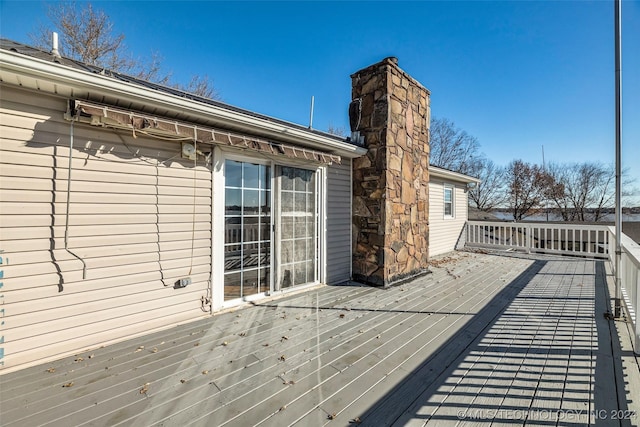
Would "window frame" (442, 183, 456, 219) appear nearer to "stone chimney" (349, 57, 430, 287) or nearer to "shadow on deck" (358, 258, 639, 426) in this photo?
"stone chimney" (349, 57, 430, 287)

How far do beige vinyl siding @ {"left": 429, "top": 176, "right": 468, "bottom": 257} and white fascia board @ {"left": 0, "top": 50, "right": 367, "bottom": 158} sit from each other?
5.28 metres

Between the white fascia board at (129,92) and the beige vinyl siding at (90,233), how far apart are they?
0.36 meters

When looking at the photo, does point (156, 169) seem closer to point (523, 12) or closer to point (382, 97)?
point (382, 97)

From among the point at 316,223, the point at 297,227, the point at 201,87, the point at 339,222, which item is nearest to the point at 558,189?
the point at 339,222

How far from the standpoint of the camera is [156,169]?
295 cm

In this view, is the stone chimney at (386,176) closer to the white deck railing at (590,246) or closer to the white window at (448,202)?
the white deck railing at (590,246)

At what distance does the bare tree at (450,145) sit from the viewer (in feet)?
66.8

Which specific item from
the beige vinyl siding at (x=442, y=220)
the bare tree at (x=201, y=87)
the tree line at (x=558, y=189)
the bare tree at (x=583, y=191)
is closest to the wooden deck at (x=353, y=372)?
the beige vinyl siding at (x=442, y=220)

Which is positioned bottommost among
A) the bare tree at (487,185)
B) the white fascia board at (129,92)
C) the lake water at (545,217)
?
the lake water at (545,217)

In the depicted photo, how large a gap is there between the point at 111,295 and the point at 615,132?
5.99 metres

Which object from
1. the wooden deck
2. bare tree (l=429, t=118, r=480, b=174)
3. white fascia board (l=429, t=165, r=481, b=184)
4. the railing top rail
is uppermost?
bare tree (l=429, t=118, r=480, b=174)

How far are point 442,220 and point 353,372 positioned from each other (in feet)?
23.6

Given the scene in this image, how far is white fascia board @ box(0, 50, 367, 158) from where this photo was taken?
2.01m

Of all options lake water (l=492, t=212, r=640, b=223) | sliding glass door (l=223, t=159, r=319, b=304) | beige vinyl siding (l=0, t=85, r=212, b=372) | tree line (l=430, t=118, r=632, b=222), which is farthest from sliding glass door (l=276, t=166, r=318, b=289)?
lake water (l=492, t=212, r=640, b=223)
